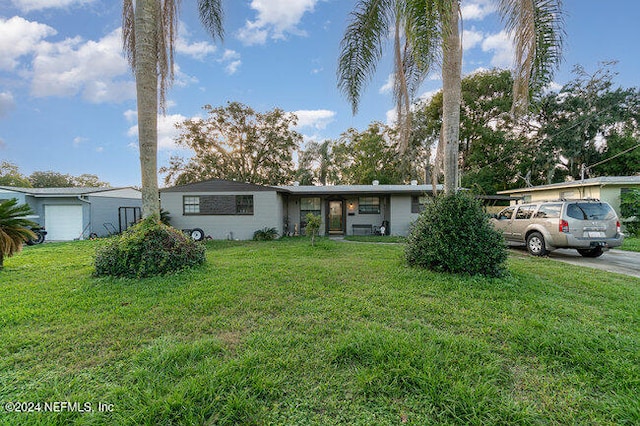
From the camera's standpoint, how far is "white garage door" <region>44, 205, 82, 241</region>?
42.1 ft

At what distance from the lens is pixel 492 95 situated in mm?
18812

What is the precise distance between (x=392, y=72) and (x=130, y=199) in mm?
17381

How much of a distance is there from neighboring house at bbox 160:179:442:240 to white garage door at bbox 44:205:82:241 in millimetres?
5201

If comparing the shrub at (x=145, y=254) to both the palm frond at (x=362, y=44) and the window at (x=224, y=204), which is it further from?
the window at (x=224, y=204)

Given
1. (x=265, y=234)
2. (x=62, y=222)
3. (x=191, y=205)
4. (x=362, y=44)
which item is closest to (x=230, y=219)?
(x=265, y=234)

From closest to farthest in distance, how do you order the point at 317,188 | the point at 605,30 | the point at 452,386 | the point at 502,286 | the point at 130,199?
1. the point at 452,386
2. the point at 502,286
3. the point at 605,30
4. the point at 317,188
5. the point at 130,199

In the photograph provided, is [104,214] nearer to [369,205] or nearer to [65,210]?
[65,210]

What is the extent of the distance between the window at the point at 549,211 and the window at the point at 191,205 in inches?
535

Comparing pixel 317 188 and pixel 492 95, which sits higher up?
pixel 492 95

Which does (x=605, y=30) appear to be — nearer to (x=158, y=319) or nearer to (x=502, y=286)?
(x=502, y=286)

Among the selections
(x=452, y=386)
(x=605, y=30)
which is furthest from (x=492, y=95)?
(x=452, y=386)

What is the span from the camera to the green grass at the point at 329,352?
5.79ft

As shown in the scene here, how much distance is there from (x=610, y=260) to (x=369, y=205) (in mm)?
8856

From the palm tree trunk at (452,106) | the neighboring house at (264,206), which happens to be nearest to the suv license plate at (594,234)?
the palm tree trunk at (452,106)
